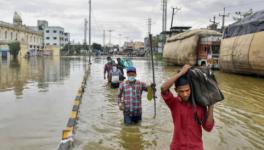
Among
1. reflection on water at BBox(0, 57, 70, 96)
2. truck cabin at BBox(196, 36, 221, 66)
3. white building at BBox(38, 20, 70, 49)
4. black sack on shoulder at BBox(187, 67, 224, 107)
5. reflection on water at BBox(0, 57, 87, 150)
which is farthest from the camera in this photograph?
white building at BBox(38, 20, 70, 49)

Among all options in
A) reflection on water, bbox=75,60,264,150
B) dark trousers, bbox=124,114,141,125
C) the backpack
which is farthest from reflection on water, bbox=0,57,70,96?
the backpack

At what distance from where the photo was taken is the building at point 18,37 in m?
67.3

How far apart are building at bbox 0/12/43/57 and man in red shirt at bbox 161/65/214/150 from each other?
65.7m

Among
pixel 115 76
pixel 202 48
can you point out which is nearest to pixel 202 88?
pixel 115 76

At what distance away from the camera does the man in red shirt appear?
3.30 meters

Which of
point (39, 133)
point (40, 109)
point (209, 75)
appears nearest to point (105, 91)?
point (40, 109)

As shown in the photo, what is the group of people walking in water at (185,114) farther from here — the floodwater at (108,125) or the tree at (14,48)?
the tree at (14,48)

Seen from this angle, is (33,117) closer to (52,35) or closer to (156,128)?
(156,128)

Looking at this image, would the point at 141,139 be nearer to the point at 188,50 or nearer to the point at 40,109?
the point at 40,109

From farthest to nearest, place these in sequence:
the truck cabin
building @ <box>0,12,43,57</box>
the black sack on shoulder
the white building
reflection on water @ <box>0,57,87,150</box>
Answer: the white building → building @ <box>0,12,43,57</box> → the truck cabin → reflection on water @ <box>0,57,87,150</box> → the black sack on shoulder

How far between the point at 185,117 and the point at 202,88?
0.34 m

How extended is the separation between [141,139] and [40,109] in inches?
172

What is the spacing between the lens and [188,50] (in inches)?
1073

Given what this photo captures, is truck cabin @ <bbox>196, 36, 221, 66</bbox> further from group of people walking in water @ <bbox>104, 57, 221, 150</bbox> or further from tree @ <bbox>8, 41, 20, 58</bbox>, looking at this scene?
tree @ <bbox>8, 41, 20, 58</bbox>
